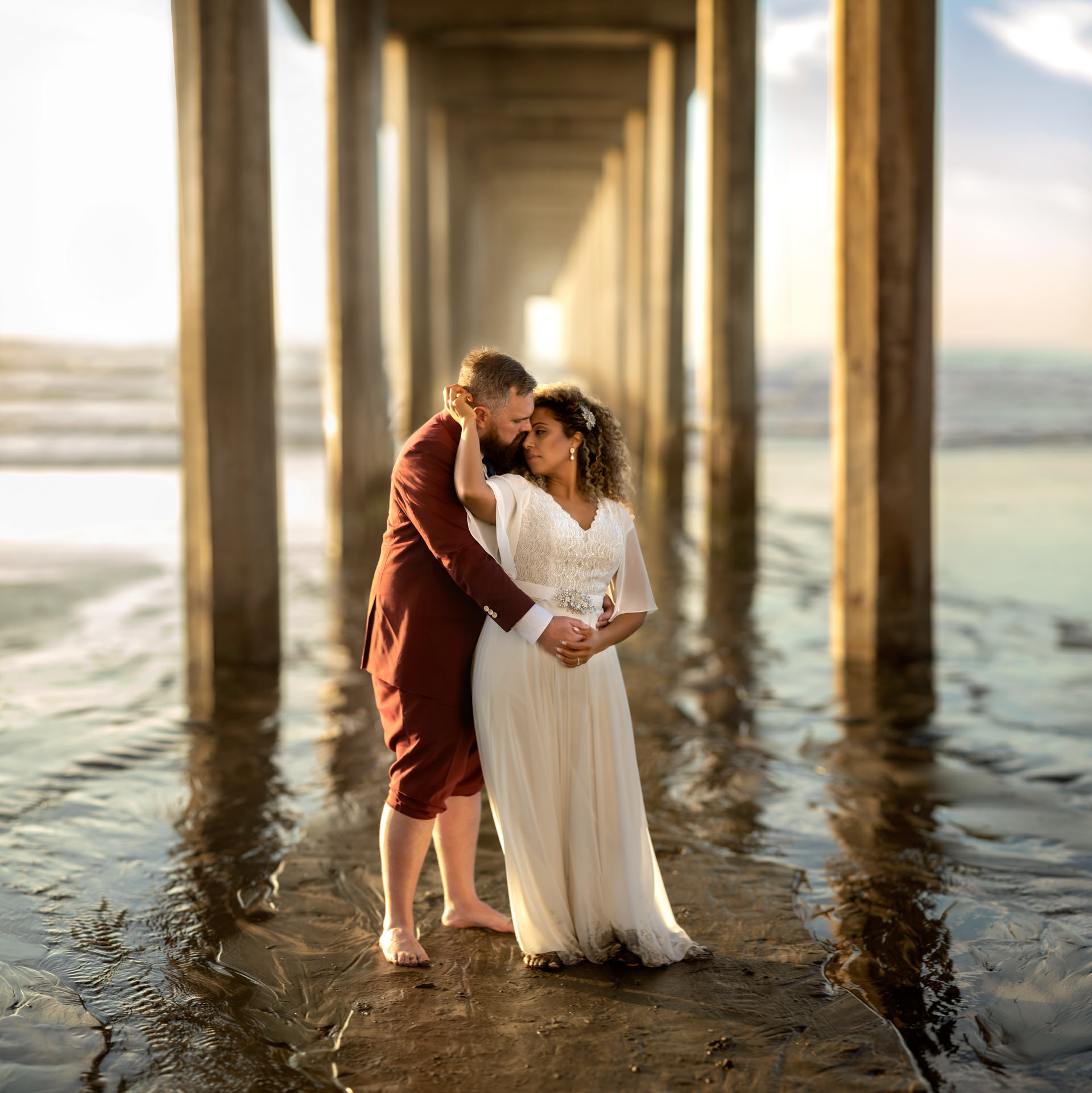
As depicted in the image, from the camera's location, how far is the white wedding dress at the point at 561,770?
329 centimetres

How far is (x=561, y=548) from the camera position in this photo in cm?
336

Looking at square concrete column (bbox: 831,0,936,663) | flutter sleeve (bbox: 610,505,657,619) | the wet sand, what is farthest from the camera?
square concrete column (bbox: 831,0,936,663)

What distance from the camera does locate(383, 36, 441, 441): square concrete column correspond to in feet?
62.3

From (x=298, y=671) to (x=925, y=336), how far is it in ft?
13.3

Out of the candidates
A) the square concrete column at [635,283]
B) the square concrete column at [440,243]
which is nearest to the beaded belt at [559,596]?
the square concrete column at [635,283]

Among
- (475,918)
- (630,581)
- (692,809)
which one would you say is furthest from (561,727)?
(692,809)

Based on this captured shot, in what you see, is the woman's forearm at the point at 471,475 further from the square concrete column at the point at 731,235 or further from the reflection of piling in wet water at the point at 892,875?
the square concrete column at the point at 731,235

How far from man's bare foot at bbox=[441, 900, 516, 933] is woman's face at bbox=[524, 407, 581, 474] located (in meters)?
1.34

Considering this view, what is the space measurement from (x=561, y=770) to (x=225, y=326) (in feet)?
13.0

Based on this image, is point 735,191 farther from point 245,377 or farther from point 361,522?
point 245,377

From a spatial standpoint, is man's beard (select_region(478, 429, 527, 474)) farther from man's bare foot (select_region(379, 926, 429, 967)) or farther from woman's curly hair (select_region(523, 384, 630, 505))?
man's bare foot (select_region(379, 926, 429, 967))

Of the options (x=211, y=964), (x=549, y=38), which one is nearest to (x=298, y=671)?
(x=211, y=964)

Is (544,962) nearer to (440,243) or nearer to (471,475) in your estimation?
(471,475)

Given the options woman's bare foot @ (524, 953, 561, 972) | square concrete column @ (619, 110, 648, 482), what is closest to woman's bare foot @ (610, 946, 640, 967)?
woman's bare foot @ (524, 953, 561, 972)
